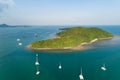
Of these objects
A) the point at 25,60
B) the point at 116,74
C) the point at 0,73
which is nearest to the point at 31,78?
the point at 0,73

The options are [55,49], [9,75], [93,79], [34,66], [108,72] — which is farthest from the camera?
[55,49]

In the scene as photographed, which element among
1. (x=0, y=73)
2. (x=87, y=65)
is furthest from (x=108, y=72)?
(x=0, y=73)

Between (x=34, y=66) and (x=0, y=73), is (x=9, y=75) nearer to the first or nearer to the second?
(x=0, y=73)

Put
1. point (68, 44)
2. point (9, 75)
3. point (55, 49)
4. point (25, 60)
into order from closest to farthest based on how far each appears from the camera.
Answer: point (9, 75) → point (25, 60) → point (55, 49) → point (68, 44)

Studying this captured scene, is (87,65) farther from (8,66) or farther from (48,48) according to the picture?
(48,48)

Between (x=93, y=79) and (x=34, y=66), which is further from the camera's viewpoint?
(x=34, y=66)

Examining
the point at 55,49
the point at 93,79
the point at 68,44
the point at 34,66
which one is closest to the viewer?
the point at 93,79

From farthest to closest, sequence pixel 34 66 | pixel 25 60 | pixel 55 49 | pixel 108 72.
→ pixel 55 49 → pixel 25 60 → pixel 34 66 → pixel 108 72

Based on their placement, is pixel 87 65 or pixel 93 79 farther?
pixel 87 65
